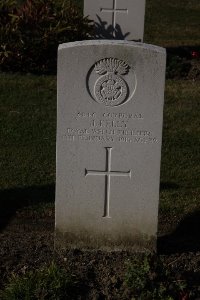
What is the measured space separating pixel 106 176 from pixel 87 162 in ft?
0.64

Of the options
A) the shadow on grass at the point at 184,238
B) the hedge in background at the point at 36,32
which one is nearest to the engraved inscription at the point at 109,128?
the shadow on grass at the point at 184,238

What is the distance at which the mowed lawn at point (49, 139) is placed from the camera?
26.6 ft

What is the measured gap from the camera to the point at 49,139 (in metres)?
9.51

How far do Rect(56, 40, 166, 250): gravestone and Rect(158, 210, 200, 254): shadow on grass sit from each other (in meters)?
0.32

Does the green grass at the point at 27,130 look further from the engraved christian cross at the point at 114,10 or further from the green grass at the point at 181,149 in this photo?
the engraved christian cross at the point at 114,10

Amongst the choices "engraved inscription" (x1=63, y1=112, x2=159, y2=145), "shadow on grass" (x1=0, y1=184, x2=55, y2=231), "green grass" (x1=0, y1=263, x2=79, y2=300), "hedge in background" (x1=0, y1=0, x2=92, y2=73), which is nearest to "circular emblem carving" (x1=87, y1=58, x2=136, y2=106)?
"engraved inscription" (x1=63, y1=112, x2=159, y2=145)

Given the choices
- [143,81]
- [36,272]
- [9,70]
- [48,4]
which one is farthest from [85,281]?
[48,4]

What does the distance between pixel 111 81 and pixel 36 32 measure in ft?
21.2

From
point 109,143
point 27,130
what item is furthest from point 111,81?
point 27,130

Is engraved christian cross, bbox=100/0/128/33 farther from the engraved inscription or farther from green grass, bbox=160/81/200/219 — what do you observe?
the engraved inscription

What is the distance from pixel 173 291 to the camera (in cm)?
562

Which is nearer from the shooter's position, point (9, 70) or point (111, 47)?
point (111, 47)

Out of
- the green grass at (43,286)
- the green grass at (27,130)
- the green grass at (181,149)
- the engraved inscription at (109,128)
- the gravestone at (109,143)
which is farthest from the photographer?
the green grass at (27,130)

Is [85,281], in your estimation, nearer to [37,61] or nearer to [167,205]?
[167,205]
